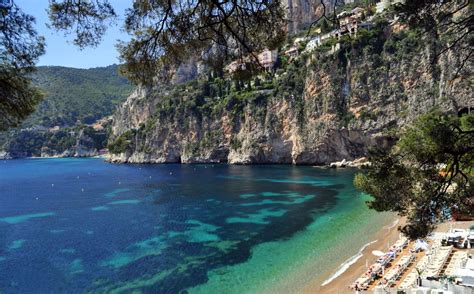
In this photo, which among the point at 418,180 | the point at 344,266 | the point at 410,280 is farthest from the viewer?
the point at 344,266

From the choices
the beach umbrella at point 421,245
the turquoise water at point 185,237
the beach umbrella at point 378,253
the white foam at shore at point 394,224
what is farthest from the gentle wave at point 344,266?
the white foam at shore at point 394,224

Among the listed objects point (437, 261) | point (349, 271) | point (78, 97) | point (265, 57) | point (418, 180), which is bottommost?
point (349, 271)

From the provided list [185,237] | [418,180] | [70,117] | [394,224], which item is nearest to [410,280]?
[418,180]

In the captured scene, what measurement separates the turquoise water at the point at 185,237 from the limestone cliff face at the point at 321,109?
1400 cm

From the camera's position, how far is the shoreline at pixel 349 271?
13.6 m

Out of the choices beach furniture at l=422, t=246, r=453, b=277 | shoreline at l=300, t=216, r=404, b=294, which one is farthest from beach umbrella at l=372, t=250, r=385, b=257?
beach furniture at l=422, t=246, r=453, b=277

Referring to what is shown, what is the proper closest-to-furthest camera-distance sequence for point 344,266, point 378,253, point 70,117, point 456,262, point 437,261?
point 456,262 < point 437,261 < point 344,266 < point 378,253 < point 70,117

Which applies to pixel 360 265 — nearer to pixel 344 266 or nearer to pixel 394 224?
pixel 344 266

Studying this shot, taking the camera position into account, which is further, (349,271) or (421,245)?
(421,245)

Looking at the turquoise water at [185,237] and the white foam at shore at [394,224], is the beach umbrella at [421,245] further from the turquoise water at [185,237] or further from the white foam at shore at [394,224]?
the white foam at shore at [394,224]

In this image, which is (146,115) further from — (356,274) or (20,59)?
(20,59)

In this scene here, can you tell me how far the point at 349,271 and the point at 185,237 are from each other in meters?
9.20

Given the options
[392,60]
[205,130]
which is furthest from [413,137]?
[205,130]

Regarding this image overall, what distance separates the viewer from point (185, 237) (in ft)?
67.7
